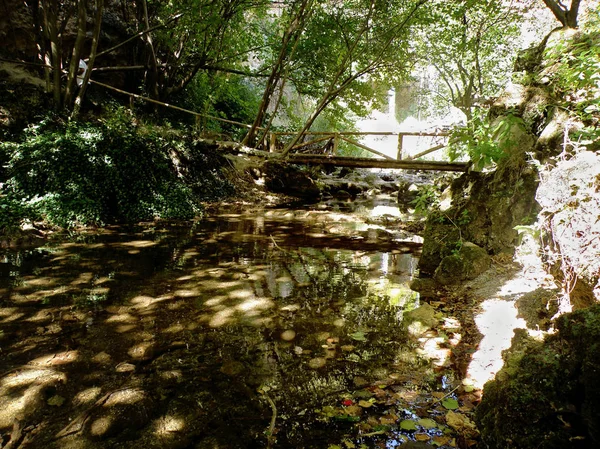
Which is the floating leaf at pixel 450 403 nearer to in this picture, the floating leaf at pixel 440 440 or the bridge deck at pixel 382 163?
the floating leaf at pixel 440 440

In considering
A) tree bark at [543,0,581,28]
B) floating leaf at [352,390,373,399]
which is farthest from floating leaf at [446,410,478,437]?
tree bark at [543,0,581,28]

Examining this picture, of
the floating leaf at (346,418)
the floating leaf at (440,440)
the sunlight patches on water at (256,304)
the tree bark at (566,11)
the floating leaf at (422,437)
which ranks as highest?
the tree bark at (566,11)

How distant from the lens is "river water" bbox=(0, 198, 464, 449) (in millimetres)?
1954

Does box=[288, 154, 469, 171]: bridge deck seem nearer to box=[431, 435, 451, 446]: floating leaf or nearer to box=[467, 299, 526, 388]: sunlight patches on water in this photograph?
box=[467, 299, 526, 388]: sunlight patches on water

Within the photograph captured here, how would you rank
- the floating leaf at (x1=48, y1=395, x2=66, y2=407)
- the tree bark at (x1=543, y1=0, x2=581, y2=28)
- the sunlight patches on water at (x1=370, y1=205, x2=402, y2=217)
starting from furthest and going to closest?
the sunlight patches on water at (x1=370, y1=205, x2=402, y2=217) < the tree bark at (x1=543, y1=0, x2=581, y2=28) < the floating leaf at (x1=48, y1=395, x2=66, y2=407)

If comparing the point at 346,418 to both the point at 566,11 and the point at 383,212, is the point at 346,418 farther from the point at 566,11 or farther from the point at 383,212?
the point at 566,11

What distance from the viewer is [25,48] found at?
12000mm

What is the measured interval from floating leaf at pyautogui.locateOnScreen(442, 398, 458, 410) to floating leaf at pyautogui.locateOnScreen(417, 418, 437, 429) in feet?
0.59

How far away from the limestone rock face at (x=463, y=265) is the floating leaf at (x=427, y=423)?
2517mm

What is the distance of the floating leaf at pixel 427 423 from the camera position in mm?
1968

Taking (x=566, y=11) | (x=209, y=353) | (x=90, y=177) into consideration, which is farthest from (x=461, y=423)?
(x=566, y=11)

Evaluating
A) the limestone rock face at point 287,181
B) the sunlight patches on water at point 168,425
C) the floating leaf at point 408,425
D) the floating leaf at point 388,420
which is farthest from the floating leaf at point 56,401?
the limestone rock face at point 287,181

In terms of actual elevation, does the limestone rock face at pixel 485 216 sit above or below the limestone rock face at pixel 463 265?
above

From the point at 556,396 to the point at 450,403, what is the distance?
76cm
